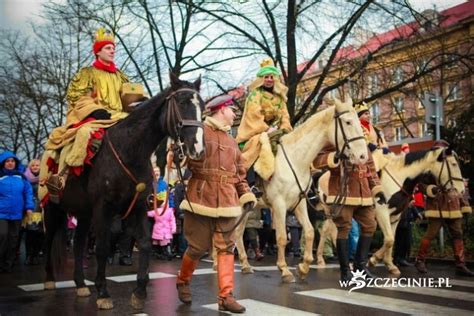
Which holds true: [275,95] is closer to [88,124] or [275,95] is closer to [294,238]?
[88,124]

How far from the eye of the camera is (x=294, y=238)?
13.5 metres

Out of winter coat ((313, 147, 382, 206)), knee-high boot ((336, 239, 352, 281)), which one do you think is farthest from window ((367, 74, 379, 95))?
knee-high boot ((336, 239, 352, 281))

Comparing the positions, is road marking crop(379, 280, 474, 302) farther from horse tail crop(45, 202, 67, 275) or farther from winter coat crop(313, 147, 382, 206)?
horse tail crop(45, 202, 67, 275)

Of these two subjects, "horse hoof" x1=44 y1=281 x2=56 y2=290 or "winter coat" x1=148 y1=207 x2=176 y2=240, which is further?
"winter coat" x1=148 y1=207 x2=176 y2=240

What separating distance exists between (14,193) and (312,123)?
5943 mm

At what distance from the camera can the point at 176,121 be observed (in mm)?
5586

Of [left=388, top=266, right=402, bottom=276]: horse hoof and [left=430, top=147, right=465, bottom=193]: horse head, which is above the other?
[left=430, top=147, right=465, bottom=193]: horse head

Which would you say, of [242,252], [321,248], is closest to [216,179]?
[242,252]

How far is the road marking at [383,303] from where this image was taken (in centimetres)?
583

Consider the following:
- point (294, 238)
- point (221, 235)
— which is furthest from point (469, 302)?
point (294, 238)

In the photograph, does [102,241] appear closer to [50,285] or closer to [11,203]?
[50,285]

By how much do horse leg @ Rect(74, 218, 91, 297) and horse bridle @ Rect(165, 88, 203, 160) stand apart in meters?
2.43

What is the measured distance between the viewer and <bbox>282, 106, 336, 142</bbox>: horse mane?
26.6 feet

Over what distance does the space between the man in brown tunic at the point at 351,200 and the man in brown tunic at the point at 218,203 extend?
2.37 metres
